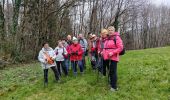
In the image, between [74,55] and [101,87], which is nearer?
[101,87]

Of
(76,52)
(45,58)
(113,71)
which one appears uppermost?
(76,52)

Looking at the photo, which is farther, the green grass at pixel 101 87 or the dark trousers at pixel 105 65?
the dark trousers at pixel 105 65

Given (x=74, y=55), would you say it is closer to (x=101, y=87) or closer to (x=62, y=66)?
(x=62, y=66)

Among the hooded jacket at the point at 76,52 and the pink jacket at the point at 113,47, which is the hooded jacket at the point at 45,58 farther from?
the pink jacket at the point at 113,47

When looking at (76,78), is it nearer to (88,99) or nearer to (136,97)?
(88,99)

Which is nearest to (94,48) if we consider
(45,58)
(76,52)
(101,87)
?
(76,52)

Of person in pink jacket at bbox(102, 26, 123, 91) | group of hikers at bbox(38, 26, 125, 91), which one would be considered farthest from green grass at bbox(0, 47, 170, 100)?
person in pink jacket at bbox(102, 26, 123, 91)

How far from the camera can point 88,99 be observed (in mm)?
9000

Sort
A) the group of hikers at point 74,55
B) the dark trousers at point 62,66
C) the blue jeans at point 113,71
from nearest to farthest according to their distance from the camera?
1. the blue jeans at point 113,71
2. the group of hikers at point 74,55
3. the dark trousers at point 62,66

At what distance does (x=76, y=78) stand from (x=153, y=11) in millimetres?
69939

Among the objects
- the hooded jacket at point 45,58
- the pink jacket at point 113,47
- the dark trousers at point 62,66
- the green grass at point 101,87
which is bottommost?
the green grass at point 101,87

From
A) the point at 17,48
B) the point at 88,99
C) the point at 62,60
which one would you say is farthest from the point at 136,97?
the point at 17,48

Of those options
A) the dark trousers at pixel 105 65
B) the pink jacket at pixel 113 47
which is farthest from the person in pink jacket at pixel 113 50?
the dark trousers at pixel 105 65

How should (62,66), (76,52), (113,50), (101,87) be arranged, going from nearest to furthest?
(113,50), (101,87), (76,52), (62,66)
